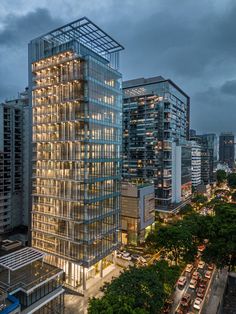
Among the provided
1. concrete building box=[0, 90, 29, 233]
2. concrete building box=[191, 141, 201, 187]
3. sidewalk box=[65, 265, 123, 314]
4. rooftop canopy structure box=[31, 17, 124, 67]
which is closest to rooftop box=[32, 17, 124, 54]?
rooftop canopy structure box=[31, 17, 124, 67]

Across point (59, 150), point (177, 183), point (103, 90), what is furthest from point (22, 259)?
point (177, 183)

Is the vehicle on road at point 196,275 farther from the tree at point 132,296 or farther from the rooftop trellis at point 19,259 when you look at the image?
the rooftop trellis at point 19,259

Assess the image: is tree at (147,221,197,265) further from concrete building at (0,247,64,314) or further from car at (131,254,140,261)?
concrete building at (0,247,64,314)

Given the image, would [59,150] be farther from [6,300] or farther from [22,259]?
[6,300]

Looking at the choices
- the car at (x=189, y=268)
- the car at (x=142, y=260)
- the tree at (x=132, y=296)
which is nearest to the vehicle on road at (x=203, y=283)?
the car at (x=189, y=268)

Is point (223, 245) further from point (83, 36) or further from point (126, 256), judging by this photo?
point (83, 36)
